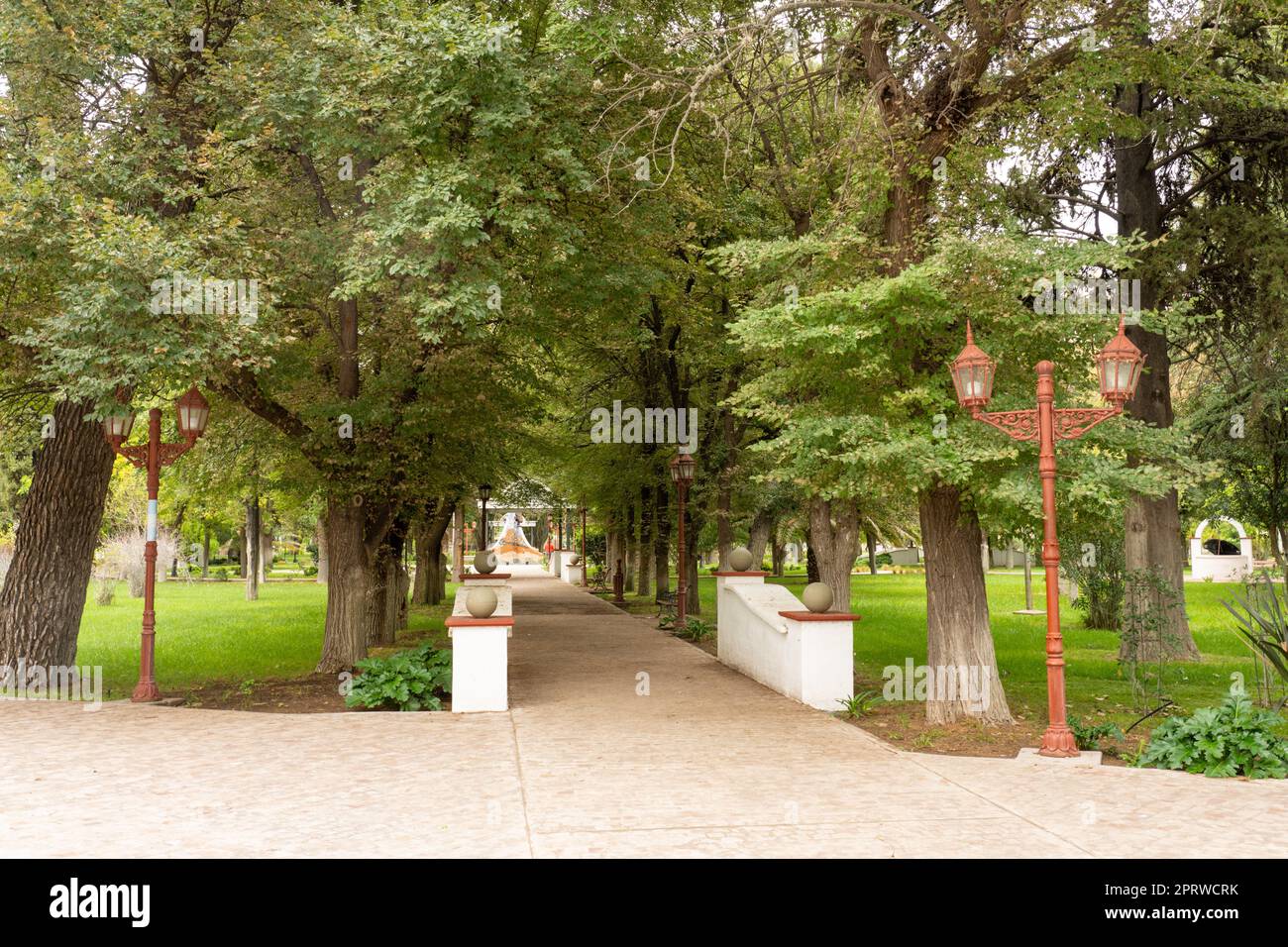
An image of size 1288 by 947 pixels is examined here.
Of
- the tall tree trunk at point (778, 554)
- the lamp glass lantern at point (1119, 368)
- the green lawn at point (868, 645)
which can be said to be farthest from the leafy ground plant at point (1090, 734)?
the tall tree trunk at point (778, 554)

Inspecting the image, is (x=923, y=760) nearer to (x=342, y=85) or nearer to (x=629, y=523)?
(x=342, y=85)

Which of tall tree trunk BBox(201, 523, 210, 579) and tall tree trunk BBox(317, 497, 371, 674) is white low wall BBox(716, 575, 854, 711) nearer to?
tall tree trunk BBox(317, 497, 371, 674)

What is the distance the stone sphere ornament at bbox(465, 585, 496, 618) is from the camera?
11.9 m

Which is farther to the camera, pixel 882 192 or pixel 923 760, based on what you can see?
pixel 882 192

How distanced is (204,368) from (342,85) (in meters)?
3.75

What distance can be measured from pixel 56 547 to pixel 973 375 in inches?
481

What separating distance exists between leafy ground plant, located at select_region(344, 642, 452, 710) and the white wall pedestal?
544 mm

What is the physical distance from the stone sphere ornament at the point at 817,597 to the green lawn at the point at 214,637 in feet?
27.0

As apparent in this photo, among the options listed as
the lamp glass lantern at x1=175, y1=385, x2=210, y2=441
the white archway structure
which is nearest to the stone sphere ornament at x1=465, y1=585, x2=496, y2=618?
the lamp glass lantern at x1=175, y1=385, x2=210, y2=441

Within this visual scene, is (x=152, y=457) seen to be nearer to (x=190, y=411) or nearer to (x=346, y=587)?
(x=190, y=411)

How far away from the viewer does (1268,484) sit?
26.7 meters

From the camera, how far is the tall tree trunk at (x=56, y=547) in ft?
44.4

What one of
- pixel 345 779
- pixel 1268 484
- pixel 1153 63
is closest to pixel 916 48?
pixel 1153 63

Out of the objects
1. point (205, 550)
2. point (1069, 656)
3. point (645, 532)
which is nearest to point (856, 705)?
point (1069, 656)
